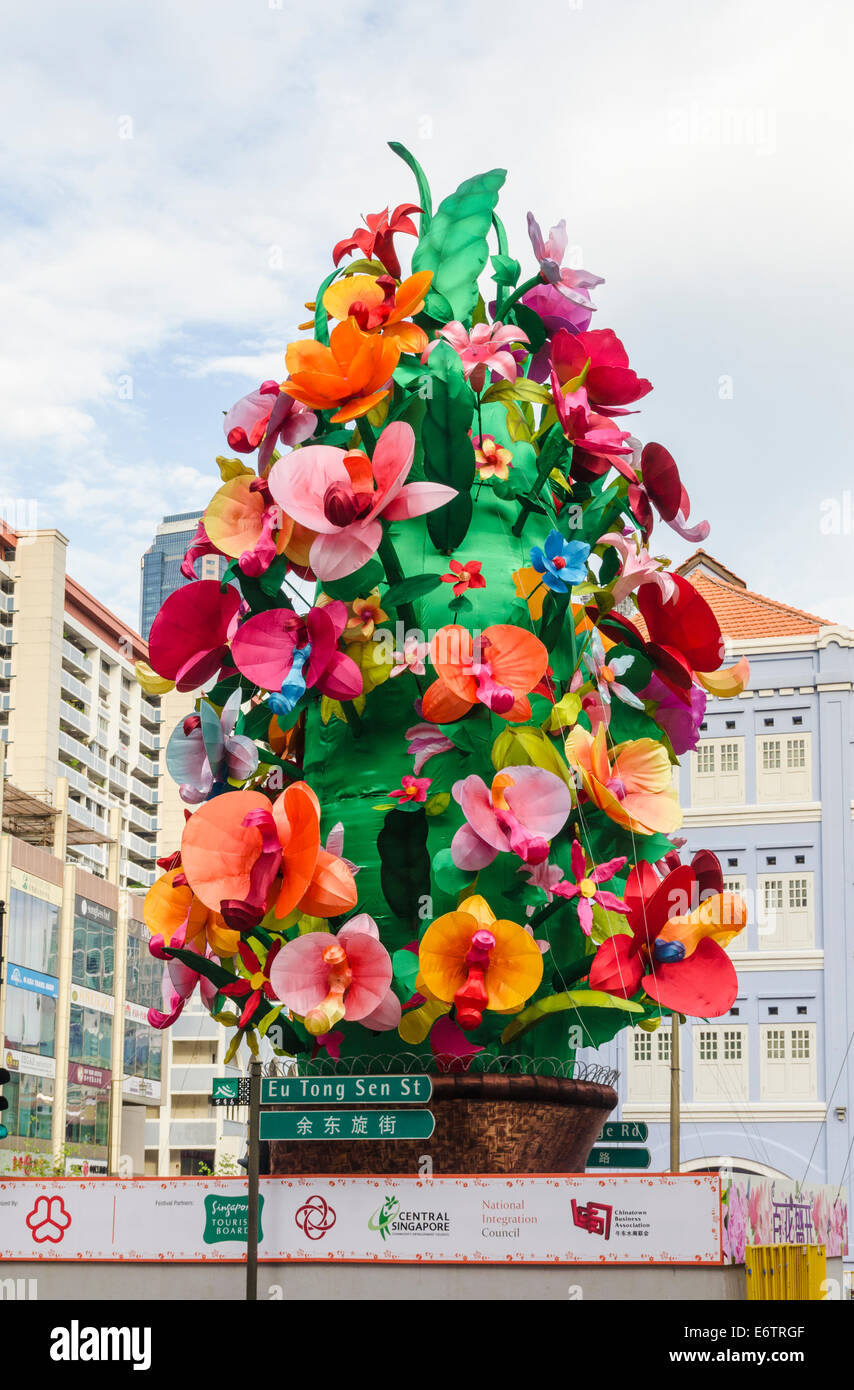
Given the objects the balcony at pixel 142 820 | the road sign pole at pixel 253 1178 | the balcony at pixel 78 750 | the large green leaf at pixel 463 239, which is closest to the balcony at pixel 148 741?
the balcony at pixel 142 820

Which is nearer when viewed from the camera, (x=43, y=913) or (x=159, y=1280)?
(x=159, y=1280)

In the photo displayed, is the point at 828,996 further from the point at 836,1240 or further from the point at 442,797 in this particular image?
the point at 442,797

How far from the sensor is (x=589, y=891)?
1372 cm

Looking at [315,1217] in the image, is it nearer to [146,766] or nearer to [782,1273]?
[782,1273]

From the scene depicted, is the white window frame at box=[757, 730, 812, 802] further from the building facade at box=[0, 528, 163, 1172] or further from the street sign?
the street sign

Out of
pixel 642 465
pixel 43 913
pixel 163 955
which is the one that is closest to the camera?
pixel 163 955

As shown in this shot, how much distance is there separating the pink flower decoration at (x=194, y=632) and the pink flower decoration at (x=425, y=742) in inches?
87.3

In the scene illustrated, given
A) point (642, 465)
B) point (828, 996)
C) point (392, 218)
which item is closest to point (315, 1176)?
point (642, 465)

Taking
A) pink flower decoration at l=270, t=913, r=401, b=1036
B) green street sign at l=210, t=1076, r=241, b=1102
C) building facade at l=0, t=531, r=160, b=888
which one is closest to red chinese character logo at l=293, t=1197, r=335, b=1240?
green street sign at l=210, t=1076, r=241, b=1102

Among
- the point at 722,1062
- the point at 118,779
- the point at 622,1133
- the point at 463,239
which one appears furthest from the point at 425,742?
the point at 118,779

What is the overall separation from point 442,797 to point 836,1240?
6.00 m

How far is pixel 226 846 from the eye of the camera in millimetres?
13523

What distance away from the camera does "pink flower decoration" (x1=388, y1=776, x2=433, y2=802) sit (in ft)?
45.4

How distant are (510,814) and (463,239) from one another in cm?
586
